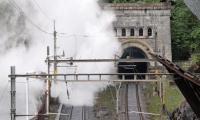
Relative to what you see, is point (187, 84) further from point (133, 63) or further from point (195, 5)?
point (133, 63)

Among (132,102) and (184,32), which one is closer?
(132,102)

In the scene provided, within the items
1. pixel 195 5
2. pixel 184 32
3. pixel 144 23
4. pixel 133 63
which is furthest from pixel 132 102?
pixel 195 5

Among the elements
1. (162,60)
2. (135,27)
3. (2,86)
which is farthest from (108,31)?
(162,60)

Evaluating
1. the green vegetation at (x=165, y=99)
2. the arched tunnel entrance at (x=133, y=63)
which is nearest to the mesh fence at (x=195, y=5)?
the green vegetation at (x=165, y=99)

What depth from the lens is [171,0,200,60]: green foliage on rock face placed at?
38.6 m

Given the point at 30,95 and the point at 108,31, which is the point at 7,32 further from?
the point at 30,95

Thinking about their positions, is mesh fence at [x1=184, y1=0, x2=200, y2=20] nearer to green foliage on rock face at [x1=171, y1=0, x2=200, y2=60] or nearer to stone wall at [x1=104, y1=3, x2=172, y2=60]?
stone wall at [x1=104, y1=3, x2=172, y2=60]

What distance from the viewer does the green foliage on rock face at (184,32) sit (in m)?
38.6

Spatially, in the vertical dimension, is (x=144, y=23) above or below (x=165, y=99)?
above

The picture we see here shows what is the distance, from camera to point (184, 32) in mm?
38875

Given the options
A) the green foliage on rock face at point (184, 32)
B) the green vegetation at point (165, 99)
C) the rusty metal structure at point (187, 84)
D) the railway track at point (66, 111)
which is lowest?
the railway track at point (66, 111)

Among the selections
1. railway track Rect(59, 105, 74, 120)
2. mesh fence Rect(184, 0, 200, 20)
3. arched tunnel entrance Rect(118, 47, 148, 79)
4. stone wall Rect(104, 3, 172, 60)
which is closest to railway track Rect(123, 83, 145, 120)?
arched tunnel entrance Rect(118, 47, 148, 79)

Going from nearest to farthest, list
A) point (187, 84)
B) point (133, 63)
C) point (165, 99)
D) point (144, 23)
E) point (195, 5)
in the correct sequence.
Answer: point (195, 5)
point (187, 84)
point (165, 99)
point (144, 23)
point (133, 63)

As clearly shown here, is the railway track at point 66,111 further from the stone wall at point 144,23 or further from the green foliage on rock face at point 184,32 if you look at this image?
the green foliage on rock face at point 184,32
